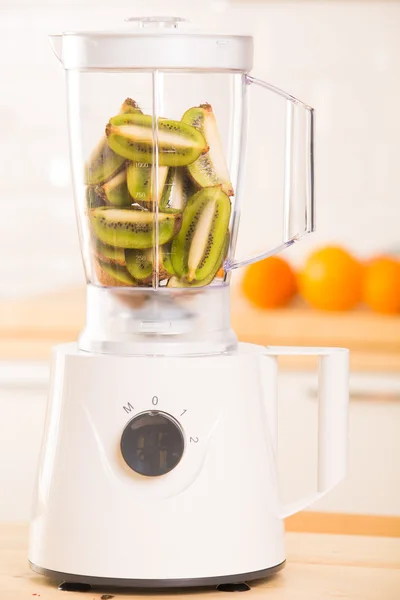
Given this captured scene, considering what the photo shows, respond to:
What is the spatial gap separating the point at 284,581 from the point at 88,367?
22 cm

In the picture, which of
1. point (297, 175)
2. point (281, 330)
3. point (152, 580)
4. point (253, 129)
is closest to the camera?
point (152, 580)

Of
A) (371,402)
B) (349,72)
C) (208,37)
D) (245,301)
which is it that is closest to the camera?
(208,37)

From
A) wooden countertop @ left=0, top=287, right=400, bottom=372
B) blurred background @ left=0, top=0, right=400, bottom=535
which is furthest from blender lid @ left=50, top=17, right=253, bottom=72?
blurred background @ left=0, top=0, right=400, bottom=535

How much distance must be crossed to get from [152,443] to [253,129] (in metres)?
1.94

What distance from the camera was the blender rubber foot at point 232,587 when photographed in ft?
2.57

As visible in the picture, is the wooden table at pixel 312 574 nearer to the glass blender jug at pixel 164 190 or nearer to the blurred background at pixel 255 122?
the glass blender jug at pixel 164 190

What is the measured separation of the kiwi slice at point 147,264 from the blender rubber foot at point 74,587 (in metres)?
0.23

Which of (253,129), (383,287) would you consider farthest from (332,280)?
(253,129)

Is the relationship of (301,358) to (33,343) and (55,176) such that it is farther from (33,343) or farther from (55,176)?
(55,176)

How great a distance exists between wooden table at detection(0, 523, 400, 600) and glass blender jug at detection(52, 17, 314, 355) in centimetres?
18

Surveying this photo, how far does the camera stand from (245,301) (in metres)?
2.25

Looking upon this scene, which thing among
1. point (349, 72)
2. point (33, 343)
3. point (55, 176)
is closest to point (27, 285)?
point (55, 176)

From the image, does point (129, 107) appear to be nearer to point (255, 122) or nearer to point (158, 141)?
point (158, 141)

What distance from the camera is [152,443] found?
0.78m
